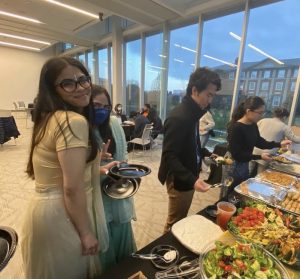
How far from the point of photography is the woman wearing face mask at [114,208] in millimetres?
1185

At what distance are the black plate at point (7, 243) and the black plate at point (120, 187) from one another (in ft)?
1.72

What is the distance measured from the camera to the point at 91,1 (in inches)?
161

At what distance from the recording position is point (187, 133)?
49.2 inches

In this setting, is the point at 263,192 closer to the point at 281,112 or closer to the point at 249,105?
the point at 249,105

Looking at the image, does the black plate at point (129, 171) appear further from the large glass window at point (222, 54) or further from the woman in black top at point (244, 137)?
the large glass window at point (222, 54)

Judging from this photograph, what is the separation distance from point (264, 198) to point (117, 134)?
3.26 feet

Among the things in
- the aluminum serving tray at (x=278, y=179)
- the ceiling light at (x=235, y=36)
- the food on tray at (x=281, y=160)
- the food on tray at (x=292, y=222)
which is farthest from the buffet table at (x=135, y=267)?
the ceiling light at (x=235, y=36)

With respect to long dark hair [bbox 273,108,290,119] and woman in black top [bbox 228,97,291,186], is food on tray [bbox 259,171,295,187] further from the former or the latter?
long dark hair [bbox 273,108,290,119]

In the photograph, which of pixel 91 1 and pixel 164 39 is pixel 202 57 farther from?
pixel 91 1

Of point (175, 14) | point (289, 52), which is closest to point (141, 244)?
point (289, 52)

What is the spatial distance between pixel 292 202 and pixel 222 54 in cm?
399

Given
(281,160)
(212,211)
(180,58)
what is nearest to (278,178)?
(281,160)

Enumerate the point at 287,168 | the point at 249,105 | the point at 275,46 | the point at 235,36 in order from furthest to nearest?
the point at 235,36 → the point at 275,46 → the point at 287,168 → the point at 249,105

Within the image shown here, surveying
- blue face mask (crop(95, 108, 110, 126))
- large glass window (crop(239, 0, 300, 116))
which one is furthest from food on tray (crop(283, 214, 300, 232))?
large glass window (crop(239, 0, 300, 116))
